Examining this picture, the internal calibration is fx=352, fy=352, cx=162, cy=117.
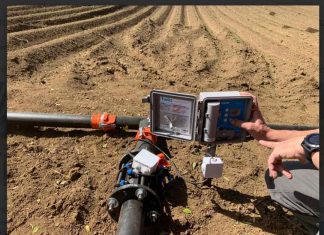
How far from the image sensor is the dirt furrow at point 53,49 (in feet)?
14.6

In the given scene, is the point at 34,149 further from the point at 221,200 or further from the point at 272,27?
the point at 272,27

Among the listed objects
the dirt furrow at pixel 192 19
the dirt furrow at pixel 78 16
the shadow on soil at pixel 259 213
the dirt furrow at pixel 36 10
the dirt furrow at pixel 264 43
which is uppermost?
the dirt furrow at pixel 36 10

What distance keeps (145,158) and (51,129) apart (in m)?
1.44

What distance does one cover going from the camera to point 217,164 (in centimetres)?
224

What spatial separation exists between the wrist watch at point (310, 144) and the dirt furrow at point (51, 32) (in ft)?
14.4

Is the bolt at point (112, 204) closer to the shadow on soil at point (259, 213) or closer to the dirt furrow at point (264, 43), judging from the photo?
the shadow on soil at point (259, 213)

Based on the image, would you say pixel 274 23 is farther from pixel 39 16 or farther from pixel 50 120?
pixel 50 120

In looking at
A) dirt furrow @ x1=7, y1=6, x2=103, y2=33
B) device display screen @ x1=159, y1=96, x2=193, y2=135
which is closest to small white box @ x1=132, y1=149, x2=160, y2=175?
device display screen @ x1=159, y1=96, x2=193, y2=135

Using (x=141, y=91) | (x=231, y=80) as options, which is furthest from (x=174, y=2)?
(x=231, y=80)

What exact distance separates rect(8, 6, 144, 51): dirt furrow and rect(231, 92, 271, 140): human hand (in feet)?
13.2

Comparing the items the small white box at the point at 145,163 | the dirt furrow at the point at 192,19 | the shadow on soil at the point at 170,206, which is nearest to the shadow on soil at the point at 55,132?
the shadow on soil at the point at 170,206

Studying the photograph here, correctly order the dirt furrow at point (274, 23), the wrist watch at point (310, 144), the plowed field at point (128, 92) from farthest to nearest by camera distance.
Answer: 1. the dirt furrow at point (274, 23)
2. the plowed field at point (128, 92)
3. the wrist watch at point (310, 144)

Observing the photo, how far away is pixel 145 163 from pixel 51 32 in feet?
14.5

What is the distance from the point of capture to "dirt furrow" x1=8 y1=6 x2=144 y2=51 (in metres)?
5.25
